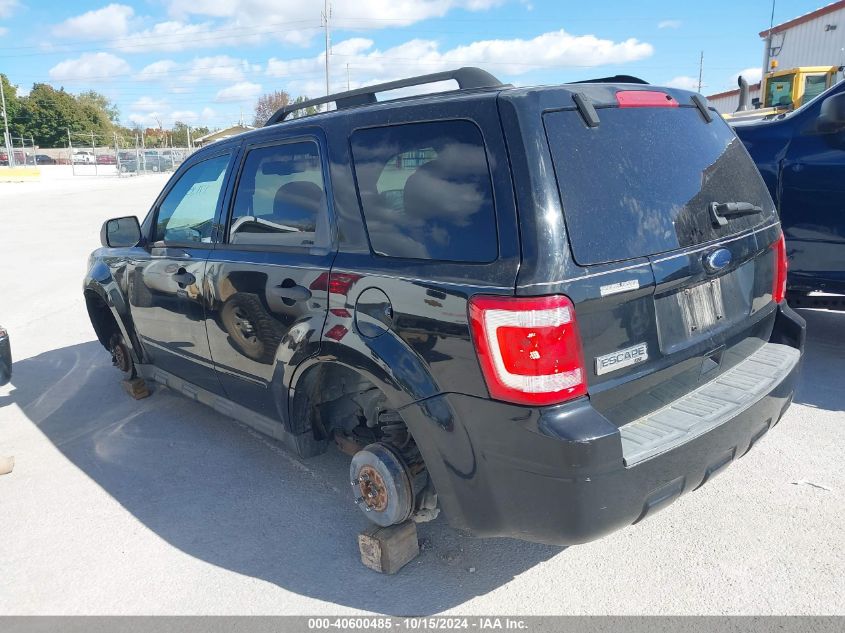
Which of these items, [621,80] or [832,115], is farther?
[832,115]

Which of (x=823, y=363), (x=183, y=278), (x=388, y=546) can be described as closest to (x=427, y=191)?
(x=388, y=546)

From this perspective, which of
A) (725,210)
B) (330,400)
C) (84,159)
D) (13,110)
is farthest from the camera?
(13,110)

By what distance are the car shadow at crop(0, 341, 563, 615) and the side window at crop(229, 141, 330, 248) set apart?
4.52 ft

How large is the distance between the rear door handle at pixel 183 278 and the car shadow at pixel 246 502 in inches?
43.3

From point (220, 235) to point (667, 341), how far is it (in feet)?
7.80

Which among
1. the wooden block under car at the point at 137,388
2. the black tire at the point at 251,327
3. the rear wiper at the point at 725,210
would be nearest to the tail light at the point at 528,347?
the rear wiper at the point at 725,210

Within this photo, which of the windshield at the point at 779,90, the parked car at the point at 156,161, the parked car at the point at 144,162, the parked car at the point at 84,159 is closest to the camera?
the windshield at the point at 779,90

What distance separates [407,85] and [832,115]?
129 inches

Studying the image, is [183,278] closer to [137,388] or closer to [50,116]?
[137,388]

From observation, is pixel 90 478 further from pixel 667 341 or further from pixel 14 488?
pixel 667 341

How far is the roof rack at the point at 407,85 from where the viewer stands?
107 inches

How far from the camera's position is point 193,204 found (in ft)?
13.0

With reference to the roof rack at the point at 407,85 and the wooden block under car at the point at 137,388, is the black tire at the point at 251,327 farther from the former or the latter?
the wooden block under car at the point at 137,388

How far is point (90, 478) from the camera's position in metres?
3.84
